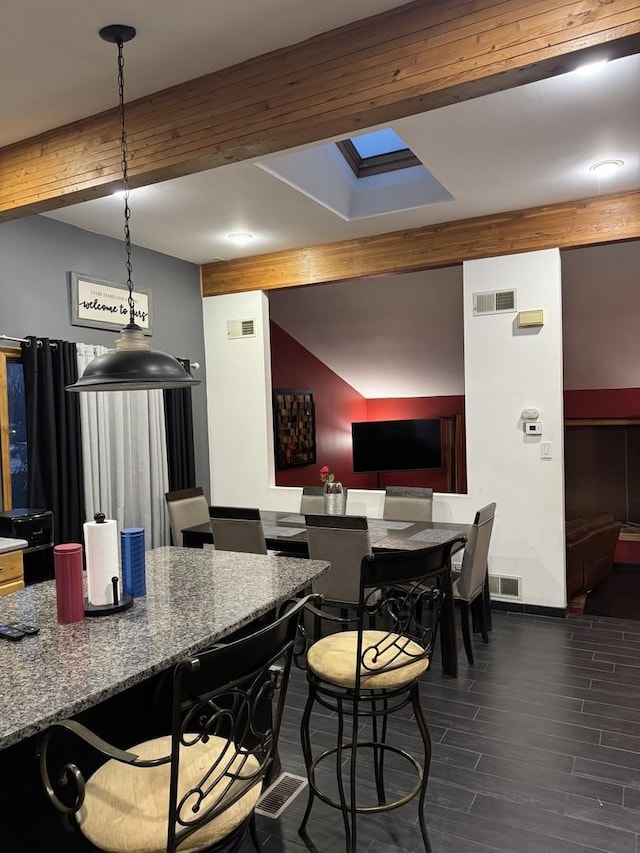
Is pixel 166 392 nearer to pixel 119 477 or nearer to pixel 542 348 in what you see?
pixel 119 477

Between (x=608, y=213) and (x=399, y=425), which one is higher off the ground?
(x=608, y=213)

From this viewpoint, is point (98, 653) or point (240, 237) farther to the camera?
point (240, 237)

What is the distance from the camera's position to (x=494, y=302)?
467cm

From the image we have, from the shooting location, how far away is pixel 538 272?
4.50 metres

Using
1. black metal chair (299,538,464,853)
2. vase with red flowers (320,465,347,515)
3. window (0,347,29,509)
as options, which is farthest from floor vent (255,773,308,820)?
window (0,347,29,509)

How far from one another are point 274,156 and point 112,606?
2.67 meters

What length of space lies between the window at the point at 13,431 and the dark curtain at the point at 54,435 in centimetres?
12

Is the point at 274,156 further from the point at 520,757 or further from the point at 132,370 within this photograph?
the point at 520,757

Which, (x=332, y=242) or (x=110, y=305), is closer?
(x=110, y=305)

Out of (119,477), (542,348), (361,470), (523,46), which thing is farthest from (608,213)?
(119,477)

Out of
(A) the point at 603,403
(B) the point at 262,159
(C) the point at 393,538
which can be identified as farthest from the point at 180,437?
(A) the point at 603,403

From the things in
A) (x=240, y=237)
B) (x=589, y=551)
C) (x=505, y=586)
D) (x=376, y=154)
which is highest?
(x=376, y=154)

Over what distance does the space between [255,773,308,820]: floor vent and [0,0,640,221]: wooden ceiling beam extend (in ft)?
8.51

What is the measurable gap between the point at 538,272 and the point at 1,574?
404 centimetres
